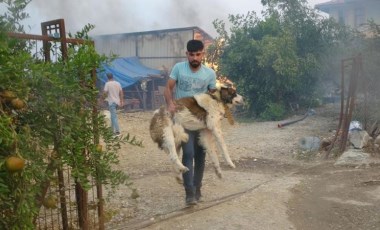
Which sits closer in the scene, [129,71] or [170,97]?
[170,97]

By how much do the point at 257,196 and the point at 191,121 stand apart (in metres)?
1.34

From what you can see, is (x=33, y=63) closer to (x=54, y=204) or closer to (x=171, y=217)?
(x=54, y=204)

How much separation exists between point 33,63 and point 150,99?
20.4m

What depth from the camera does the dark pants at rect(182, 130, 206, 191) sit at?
17.1 feet

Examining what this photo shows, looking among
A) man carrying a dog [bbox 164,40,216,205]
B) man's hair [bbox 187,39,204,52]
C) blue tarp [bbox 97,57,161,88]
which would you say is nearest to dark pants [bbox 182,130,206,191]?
man carrying a dog [bbox 164,40,216,205]

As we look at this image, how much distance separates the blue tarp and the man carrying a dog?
51.5 feet

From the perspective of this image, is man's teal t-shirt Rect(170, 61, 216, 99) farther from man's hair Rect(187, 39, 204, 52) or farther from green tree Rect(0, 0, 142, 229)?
green tree Rect(0, 0, 142, 229)

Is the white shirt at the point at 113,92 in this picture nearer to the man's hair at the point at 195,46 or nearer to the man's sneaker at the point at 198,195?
the man's sneaker at the point at 198,195

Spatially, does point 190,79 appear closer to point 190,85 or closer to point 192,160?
point 190,85

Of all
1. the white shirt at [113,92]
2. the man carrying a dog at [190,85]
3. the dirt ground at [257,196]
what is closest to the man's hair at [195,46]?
the man carrying a dog at [190,85]

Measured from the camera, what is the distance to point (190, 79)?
5258mm

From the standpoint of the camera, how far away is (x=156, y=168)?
25.0ft

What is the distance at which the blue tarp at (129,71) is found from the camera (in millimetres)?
21938

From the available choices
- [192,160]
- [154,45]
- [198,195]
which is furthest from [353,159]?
[154,45]
